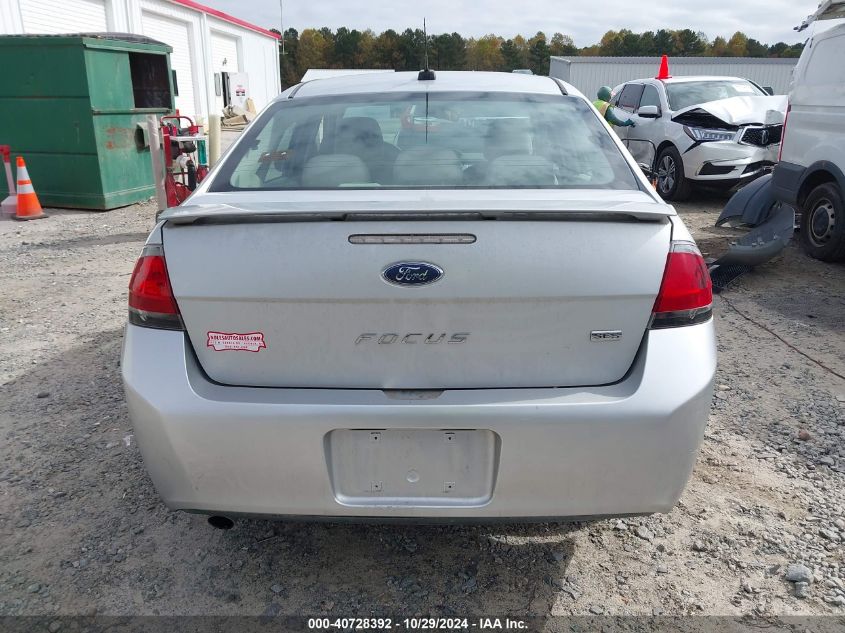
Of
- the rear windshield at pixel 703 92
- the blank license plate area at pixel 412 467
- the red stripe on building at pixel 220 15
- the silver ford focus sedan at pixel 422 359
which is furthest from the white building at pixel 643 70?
the blank license plate area at pixel 412 467

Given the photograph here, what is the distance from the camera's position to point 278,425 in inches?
74.9

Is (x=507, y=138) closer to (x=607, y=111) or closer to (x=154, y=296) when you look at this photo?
(x=154, y=296)

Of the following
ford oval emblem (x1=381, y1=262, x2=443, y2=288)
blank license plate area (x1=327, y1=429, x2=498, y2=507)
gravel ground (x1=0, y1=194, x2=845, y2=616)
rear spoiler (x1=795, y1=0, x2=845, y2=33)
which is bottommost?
gravel ground (x1=0, y1=194, x2=845, y2=616)

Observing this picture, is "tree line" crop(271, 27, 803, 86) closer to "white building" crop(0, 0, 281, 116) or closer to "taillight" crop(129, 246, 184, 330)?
"white building" crop(0, 0, 281, 116)

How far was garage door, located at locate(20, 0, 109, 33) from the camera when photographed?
1338 centimetres

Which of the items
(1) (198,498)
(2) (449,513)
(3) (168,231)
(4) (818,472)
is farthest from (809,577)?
(3) (168,231)

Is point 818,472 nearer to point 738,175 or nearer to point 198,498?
point 198,498

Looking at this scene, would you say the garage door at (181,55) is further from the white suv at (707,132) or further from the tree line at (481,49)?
the tree line at (481,49)

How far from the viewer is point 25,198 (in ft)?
29.5

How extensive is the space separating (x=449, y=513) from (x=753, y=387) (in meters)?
2.73

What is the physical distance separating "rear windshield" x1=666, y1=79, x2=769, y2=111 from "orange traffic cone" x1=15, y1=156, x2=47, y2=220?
30.2ft

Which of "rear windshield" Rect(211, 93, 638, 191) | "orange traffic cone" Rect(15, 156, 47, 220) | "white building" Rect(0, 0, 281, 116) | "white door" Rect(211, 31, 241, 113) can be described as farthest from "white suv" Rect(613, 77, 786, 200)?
"white door" Rect(211, 31, 241, 113)

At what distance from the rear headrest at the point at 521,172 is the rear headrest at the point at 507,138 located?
4 cm

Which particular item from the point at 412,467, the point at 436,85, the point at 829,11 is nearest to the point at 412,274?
the point at 412,467
